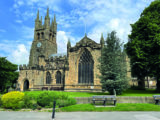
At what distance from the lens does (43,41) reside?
64812 millimetres

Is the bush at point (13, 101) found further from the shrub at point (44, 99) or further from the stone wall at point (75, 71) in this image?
the stone wall at point (75, 71)

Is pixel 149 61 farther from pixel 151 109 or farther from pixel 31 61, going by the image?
pixel 31 61

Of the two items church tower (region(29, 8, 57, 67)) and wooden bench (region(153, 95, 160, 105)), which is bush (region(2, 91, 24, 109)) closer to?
wooden bench (region(153, 95, 160, 105))

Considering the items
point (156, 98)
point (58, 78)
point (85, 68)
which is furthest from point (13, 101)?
point (58, 78)

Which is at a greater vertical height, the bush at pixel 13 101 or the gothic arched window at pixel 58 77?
the gothic arched window at pixel 58 77

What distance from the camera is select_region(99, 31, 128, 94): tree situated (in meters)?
20.8

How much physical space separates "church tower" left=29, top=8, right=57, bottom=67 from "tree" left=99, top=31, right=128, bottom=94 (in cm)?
4213

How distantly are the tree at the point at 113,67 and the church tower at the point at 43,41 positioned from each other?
42126 mm

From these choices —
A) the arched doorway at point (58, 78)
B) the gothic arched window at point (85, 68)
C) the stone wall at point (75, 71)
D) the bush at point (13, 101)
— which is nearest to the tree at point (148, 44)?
the stone wall at point (75, 71)

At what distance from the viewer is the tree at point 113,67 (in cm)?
2077

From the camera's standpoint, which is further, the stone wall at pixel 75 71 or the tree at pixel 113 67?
the stone wall at pixel 75 71

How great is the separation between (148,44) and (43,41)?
166 feet

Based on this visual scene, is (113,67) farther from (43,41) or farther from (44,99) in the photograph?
(43,41)

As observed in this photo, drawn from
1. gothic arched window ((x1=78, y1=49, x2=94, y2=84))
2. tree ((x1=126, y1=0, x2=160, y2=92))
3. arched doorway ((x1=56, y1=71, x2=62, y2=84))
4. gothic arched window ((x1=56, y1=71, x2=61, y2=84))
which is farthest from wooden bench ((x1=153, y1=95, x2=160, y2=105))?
gothic arched window ((x1=56, y1=71, x2=61, y2=84))
